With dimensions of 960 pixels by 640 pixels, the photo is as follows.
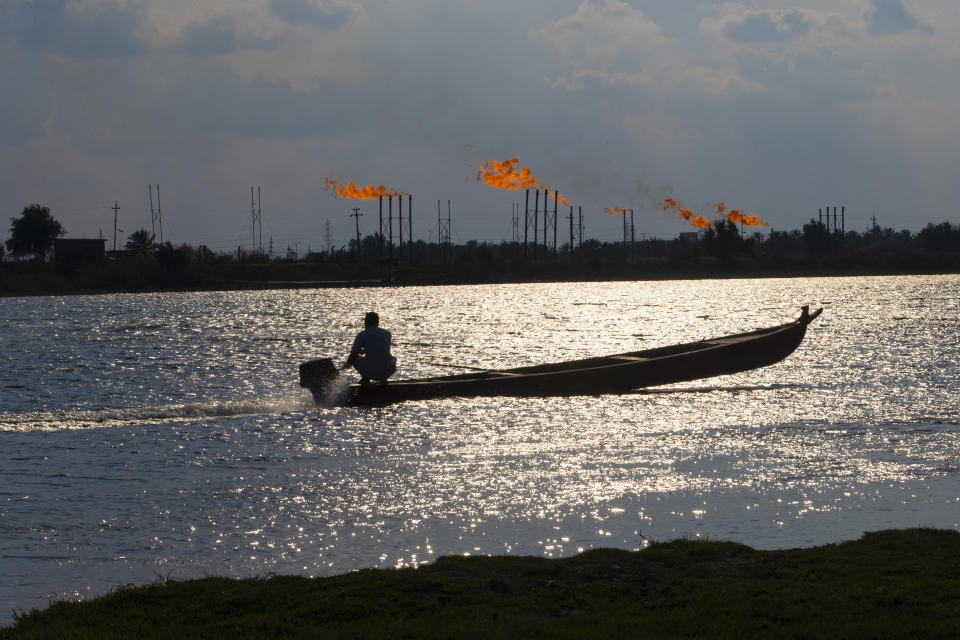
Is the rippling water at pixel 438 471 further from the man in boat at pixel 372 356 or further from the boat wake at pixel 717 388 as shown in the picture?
the man in boat at pixel 372 356

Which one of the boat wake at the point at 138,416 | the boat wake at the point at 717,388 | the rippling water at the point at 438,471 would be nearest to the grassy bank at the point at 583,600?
the rippling water at the point at 438,471

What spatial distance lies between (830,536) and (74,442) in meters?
16.5

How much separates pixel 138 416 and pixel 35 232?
135851 mm

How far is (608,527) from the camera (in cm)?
1256

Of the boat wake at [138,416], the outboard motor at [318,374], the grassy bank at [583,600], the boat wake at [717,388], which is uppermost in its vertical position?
the outboard motor at [318,374]

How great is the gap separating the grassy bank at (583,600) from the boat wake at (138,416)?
54.7 feet

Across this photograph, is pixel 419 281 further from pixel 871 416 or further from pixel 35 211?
pixel 871 416

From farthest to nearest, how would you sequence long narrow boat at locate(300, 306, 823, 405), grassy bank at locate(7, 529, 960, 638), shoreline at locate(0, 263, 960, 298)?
shoreline at locate(0, 263, 960, 298)
long narrow boat at locate(300, 306, 823, 405)
grassy bank at locate(7, 529, 960, 638)

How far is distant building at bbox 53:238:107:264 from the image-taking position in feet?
458

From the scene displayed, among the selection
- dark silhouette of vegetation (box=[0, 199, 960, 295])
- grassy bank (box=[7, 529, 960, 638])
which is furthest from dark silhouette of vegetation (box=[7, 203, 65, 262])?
grassy bank (box=[7, 529, 960, 638])

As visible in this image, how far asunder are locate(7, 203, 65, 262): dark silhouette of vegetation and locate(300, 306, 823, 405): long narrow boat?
135034 millimetres

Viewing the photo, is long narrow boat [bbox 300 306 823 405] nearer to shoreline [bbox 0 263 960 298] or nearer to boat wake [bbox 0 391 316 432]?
boat wake [bbox 0 391 316 432]

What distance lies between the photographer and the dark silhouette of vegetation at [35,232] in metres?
148

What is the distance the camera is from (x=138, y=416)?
25844 mm
